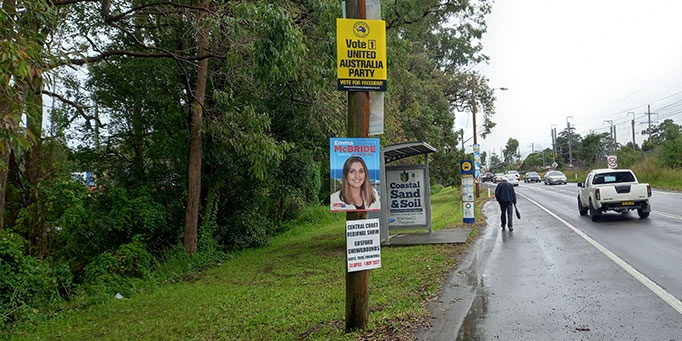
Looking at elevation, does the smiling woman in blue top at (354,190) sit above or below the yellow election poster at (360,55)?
below

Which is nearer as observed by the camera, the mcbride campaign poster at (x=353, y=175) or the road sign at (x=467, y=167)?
the mcbride campaign poster at (x=353, y=175)

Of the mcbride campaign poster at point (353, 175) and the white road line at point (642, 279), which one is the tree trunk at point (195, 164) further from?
the white road line at point (642, 279)

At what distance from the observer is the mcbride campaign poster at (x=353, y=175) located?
5654mm

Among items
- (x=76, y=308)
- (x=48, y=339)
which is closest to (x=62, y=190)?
(x=76, y=308)

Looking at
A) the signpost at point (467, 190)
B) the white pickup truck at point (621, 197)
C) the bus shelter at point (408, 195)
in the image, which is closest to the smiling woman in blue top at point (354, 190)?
the bus shelter at point (408, 195)

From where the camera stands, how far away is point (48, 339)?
729 centimetres

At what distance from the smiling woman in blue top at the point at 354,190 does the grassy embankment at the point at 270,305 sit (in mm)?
1493

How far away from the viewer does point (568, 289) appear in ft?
23.8

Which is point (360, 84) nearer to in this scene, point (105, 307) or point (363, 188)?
point (363, 188)

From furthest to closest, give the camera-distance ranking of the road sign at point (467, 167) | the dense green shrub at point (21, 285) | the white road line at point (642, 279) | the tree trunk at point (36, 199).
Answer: the road sign at point (467, 167) → the tree trunk at point (36, 199) → the dense green shrub at point (21, 285) → the white road line at point (642, 279)

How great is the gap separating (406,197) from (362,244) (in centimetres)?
933

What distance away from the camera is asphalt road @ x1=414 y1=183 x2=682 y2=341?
547 centimetres

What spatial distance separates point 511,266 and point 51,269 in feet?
32.9

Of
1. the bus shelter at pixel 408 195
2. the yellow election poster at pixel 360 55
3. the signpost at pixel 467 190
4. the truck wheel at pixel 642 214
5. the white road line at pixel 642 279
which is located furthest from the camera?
the signpost at pixel 467 190
